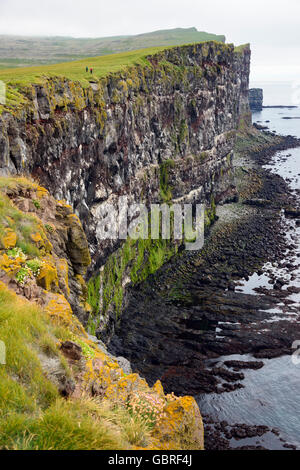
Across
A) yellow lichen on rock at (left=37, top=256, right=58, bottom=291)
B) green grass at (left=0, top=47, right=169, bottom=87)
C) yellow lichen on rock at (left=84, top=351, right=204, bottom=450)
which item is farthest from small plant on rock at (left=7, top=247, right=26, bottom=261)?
green grass at (left=0, top=47, right=169, bottom=87)

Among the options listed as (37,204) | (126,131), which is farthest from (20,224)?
(126,131)

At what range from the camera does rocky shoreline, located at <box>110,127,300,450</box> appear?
3738 cm

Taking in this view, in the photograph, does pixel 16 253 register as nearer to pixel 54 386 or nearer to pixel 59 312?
pixel 59 312

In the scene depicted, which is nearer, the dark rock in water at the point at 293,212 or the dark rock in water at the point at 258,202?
the dark rock in water at the point at 293,212

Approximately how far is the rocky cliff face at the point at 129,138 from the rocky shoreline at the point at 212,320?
4.64 m

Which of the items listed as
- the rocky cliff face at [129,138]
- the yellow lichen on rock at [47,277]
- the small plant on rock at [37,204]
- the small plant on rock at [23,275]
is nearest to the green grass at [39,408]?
the small plant on rock at [23,275]

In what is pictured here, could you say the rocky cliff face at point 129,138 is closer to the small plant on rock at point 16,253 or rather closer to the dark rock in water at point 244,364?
the small plant on rock at point 16,253

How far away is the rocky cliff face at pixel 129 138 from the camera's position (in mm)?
30859

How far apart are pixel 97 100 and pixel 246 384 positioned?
3073 centimetres

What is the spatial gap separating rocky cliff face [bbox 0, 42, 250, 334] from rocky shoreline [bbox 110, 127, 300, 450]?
15.2 feet

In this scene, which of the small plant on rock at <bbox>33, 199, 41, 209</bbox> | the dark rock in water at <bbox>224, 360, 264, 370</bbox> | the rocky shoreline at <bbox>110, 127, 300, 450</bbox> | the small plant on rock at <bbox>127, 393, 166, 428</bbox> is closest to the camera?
the small plant on rock at <bbox>127, 393, 166, 428</bbox>

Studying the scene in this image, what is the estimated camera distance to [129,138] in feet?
159

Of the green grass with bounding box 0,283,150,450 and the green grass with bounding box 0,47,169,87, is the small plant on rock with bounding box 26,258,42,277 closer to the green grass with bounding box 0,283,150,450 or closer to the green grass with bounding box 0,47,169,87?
the green grass with bounding box 0,283,150,450

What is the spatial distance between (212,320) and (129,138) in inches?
953
